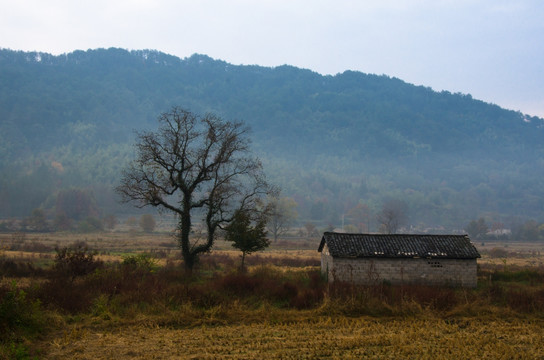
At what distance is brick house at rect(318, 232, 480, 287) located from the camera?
90.7ft

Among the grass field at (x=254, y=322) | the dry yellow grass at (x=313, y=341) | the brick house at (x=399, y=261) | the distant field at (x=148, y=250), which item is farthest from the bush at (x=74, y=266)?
the brick house at (x=399, y=261)

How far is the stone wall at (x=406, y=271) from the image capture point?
27.6m

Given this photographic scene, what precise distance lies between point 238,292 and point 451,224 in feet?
566

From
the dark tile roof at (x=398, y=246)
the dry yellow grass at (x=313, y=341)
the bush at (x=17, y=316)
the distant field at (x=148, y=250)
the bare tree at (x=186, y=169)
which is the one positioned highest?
the bare tree at (x=186, y=169)

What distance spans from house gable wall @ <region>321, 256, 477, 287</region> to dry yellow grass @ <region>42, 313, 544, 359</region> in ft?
36.4

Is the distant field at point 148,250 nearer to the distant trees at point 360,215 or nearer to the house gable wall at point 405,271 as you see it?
the house gable wall at point 405,271

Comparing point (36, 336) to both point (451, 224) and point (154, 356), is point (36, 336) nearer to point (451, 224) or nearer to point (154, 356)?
point (154, 356)

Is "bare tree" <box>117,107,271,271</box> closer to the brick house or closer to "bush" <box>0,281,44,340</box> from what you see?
the brick house

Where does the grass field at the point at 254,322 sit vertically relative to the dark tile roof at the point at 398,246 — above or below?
below

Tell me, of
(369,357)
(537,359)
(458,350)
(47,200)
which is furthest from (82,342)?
A: (47,200)

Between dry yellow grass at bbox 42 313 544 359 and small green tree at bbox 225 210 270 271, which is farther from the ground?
small green tree at bbox 225 210 270 271

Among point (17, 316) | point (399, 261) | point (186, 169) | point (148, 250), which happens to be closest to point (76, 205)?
point (148, 250)

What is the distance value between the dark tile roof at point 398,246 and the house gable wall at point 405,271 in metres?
0.34

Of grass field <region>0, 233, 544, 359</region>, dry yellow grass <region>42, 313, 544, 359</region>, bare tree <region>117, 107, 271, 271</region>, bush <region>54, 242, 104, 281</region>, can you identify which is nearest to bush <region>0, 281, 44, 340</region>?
grass field <region>0, 233, 544, 359</region>
